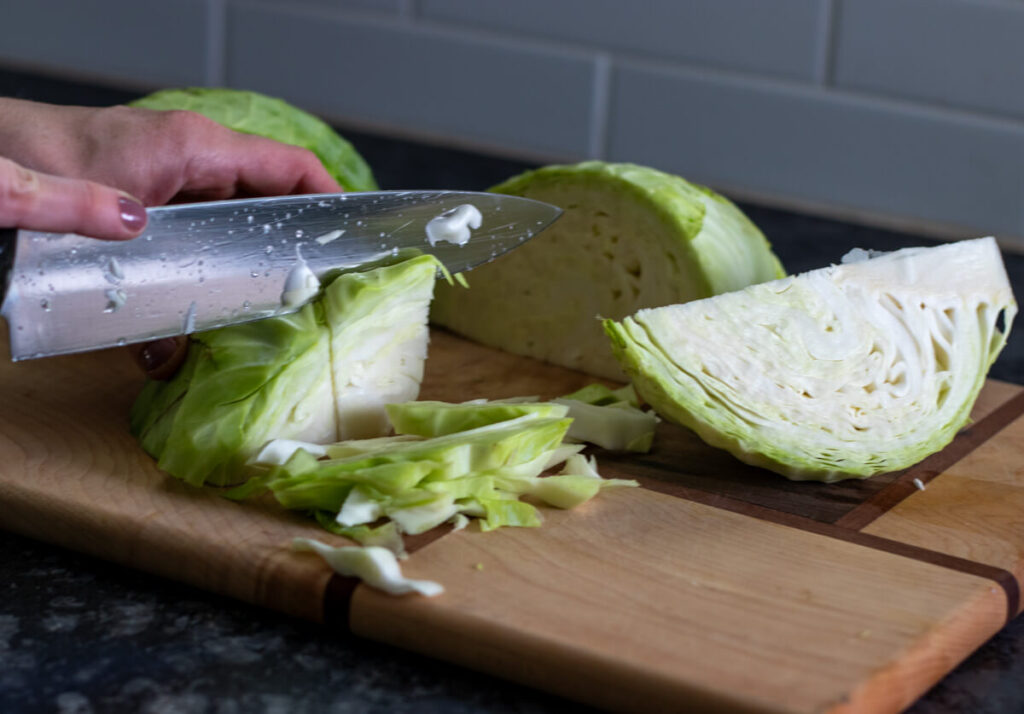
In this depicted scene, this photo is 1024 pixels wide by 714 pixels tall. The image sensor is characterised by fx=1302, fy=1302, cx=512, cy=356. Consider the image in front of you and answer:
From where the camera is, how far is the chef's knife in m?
1.49

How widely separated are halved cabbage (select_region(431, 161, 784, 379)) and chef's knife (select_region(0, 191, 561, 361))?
265mm

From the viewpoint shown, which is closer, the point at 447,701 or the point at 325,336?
the point at 447,701

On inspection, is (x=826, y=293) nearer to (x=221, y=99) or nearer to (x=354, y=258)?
(x=354, y=258)

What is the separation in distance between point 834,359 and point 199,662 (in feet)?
2.98

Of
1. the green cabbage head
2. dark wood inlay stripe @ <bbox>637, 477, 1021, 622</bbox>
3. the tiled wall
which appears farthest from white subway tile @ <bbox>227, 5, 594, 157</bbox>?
dark wood inlay stripe @ <bbox>637, 477, 1021, 622</bbox>

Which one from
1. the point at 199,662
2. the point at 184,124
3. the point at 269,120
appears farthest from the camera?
the point at 269,120

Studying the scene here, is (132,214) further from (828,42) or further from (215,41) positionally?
(215,41)

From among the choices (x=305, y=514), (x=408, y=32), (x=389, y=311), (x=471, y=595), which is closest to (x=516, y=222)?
(x=389, y=311)

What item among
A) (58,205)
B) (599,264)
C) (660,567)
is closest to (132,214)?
(58,205)

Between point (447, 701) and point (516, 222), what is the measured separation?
2.81 ft

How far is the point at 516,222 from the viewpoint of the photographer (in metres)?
1.91

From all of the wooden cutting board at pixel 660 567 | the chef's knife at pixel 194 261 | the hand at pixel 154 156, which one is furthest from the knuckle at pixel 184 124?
the wooden cutting board at pixel 660 567

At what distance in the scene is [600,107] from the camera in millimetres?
3203

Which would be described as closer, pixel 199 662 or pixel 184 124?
pixel 199 662
